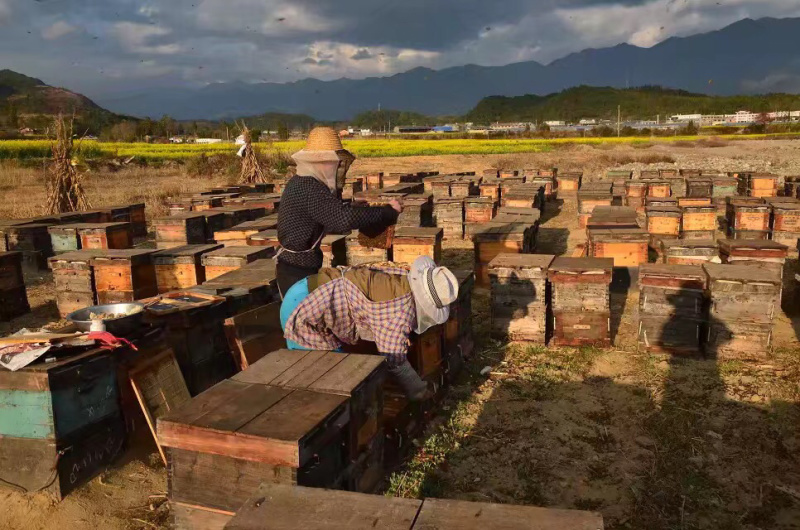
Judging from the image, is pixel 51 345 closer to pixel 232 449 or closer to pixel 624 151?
pixel 232 449

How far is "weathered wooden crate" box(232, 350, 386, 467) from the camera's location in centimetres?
344

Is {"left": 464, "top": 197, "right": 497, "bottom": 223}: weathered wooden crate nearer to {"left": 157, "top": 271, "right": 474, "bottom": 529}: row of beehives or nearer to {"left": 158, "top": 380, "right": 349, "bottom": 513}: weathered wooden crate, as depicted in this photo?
{"left": 157, "top": 271, "right": 474, "bottom": 529}: row of beehives

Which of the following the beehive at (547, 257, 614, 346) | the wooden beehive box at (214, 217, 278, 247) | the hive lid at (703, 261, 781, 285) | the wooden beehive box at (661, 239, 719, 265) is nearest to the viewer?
the hive lid at (703, 261, 781, 285)

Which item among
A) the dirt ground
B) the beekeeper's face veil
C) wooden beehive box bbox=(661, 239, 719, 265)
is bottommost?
the dirt ground

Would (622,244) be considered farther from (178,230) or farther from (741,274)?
(178,230)

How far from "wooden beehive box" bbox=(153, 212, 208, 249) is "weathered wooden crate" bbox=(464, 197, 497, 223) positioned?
6.08 meters

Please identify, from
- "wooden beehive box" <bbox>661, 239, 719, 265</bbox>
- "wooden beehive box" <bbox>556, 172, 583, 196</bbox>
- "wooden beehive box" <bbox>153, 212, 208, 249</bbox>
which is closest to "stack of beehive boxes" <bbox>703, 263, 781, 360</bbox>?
"wooden beehive box" <bbox>661, 239, 719, 265</bbox>

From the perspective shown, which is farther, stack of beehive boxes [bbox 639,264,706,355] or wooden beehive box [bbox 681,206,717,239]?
wooden beehive box [bbox 681,206,717,239]

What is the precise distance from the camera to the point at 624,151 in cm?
4250

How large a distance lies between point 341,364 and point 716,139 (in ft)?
173

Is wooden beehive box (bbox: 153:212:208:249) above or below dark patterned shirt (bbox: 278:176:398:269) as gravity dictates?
below

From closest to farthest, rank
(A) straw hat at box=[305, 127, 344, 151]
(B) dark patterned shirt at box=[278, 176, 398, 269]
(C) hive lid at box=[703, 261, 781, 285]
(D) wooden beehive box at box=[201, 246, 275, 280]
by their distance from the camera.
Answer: (B) dark patterned shirt at box=[278, 176, 398, 269] → (A) straw hat at box=[305, 127, 344, 151] → (C) hive lid at box=[703, 261, 781, 285] → (D) wooden beehive box at box=[201, 246, 275, 280]

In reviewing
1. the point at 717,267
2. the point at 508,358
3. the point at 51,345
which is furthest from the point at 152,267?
the point at 717,267

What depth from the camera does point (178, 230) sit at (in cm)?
1134
